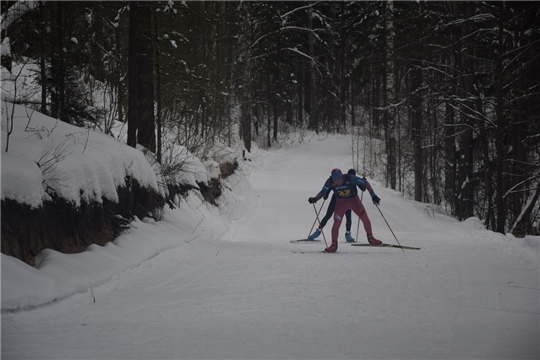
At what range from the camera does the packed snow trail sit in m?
4.11

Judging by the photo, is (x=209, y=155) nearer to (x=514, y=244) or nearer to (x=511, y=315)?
(x=514, y=244)

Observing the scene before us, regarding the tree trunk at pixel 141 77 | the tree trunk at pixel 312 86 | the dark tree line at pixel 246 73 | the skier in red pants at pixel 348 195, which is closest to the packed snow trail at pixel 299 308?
the skier in red pants at pixel 348 195

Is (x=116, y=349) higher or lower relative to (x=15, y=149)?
lower

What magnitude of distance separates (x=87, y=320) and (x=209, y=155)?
14673 millimetres

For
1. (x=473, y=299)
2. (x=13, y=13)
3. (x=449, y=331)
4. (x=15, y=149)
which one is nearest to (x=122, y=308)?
(x=15, y=149)

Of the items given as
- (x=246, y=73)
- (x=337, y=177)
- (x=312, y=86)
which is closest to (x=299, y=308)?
(x=337, y=177)

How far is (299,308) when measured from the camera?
17.9 feet

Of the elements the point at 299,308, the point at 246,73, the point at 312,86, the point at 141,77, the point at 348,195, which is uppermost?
the point at 312,86

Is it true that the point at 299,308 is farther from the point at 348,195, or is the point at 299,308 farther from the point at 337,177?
the point at 337,177

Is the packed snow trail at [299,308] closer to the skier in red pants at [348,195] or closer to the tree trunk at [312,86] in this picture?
the skier in red pants at [348,195]

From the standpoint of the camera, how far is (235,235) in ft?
45.0

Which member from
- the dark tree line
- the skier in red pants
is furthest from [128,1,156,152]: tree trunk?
the skier in red pants

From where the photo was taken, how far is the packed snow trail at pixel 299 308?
4105 millimetres

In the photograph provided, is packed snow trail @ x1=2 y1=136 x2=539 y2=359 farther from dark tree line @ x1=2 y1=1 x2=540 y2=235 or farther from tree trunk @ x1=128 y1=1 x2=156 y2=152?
dark tree line @ x1=2 y1=1 x2=540 y2=235
